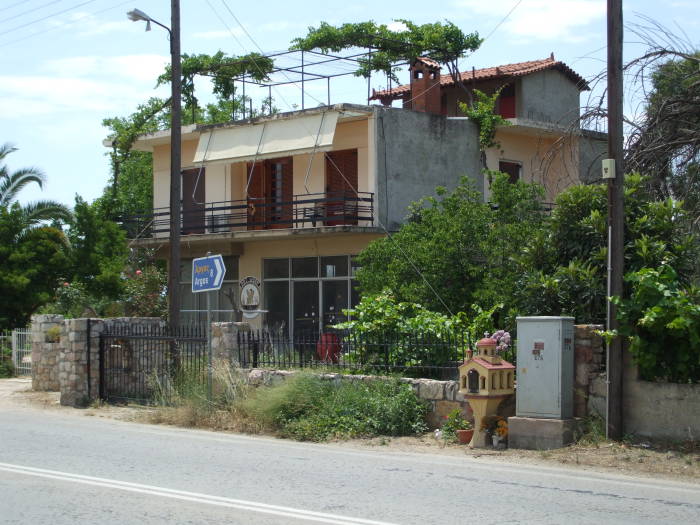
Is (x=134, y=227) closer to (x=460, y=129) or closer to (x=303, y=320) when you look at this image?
(x=303, y=320)

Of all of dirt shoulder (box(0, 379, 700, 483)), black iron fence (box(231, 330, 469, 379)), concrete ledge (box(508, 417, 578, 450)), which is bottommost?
dirt shoulder (box(0, 379, 700, 483))

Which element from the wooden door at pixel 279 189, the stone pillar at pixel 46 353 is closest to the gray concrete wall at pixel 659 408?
the stone pillar at pixel 46 353

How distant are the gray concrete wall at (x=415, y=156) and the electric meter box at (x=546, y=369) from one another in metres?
13.1

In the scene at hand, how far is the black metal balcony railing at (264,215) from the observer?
24328mm

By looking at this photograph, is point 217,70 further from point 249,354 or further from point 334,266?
point 249,354

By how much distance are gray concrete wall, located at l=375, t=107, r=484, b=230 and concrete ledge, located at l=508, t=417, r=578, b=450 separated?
1334cm

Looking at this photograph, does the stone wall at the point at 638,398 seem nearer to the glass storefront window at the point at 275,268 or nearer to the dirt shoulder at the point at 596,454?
the dirt shoulder at the point at 596,454

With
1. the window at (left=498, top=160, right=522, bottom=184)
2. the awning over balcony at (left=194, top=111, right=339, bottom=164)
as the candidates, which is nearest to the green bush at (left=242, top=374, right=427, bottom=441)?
the awning over balcony at (left=194, top=111, right=339, bottom=164)

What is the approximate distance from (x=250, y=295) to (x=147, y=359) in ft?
33.8

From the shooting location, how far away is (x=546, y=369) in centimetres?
1125

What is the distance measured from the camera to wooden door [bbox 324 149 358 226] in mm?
24453

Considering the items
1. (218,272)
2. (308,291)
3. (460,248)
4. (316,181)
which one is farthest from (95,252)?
(460,248)

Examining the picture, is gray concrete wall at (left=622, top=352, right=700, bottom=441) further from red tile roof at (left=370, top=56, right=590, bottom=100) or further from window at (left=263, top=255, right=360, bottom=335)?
red tile roof at (left=370, top=56, right=590, bottom=100)

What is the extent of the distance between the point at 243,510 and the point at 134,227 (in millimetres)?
22974
